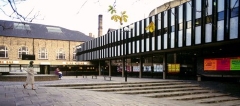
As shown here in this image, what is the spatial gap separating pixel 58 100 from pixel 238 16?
14.7 m

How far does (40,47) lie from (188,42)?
37399 millimetres

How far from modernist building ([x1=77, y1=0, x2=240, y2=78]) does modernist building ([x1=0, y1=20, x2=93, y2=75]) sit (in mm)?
15701

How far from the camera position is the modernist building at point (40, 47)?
137 feet

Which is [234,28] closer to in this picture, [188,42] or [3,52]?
[188,42]

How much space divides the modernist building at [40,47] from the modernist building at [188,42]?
15.7 m

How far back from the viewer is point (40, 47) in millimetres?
47844

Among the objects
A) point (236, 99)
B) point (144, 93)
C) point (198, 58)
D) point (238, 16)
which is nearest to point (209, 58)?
point (198, 58)

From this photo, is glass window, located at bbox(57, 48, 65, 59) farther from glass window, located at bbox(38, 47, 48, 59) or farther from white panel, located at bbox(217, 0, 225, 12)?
A: white panel, located at bbox(217, 0, 225, 12)

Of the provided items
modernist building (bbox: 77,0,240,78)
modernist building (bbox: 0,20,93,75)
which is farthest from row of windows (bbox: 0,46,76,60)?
modernist building (bbox: 77,0,240,78)

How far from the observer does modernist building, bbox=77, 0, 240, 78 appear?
17297 mm

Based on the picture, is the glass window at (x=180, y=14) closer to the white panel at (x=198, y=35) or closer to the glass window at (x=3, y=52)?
the white panel at (x=198, y=35)

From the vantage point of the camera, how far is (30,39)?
46438mm

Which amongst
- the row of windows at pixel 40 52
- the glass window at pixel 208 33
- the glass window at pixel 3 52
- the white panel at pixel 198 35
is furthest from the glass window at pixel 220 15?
the glass window at pixel 3 52

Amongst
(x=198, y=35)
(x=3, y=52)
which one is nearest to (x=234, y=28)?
(x=198, y=35)
